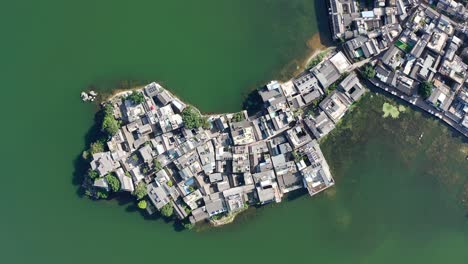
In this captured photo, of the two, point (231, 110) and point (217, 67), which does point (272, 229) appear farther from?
point (217, 67)

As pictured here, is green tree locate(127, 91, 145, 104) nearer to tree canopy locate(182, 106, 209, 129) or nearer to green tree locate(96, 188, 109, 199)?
tree canopy locate(182, 106, 209, 129)

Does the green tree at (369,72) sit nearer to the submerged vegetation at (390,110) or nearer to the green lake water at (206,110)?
the green lake water at (206,110)

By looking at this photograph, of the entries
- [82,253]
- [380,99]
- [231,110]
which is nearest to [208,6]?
[231,110]

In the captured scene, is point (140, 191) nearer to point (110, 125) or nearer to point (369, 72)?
point (110, 125)

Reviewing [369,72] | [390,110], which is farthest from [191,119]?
[390,110]

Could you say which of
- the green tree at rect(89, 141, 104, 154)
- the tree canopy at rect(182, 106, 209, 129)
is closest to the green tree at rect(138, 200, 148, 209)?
the green tree at rect(89, 141, 104, 154)
